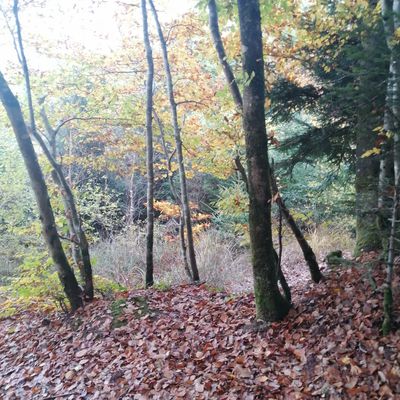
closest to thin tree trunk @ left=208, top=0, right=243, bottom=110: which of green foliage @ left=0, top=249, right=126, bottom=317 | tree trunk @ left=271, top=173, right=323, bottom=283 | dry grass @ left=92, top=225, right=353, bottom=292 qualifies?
tree trunk @ left=271, top=173, right=323, bottom=283

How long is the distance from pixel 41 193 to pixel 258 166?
409 centimetres

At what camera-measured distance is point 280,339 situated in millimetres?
4320

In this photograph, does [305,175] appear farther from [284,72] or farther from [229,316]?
[229,316]

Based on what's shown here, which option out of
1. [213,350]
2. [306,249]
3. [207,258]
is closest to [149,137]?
[207,258]

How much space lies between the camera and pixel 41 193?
643cm

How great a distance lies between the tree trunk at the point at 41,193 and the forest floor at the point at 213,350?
1.73 ft

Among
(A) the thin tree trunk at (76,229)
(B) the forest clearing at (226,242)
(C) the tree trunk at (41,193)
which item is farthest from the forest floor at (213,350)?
(A) the thin tree trunk at (76,229)

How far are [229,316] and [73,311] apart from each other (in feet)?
9.94

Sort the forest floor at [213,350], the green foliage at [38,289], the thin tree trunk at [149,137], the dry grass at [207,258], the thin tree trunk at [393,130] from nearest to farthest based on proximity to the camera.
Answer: the thin tree trunk at [393,130], the forest floor at [213,350], the green foliage at [38,289], the thin tree trunk at [149,137], the dry grass at [207,258]

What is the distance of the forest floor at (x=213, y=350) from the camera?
3525 millimetres

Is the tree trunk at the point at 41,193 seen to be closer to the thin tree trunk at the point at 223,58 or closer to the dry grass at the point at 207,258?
the dry grass at the point at 207,258

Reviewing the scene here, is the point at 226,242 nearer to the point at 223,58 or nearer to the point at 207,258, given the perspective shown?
the point at 207,258

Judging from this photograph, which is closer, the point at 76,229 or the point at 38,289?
the point at 38,289

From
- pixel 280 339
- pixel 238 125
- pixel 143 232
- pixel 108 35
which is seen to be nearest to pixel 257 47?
pixel 238 125
